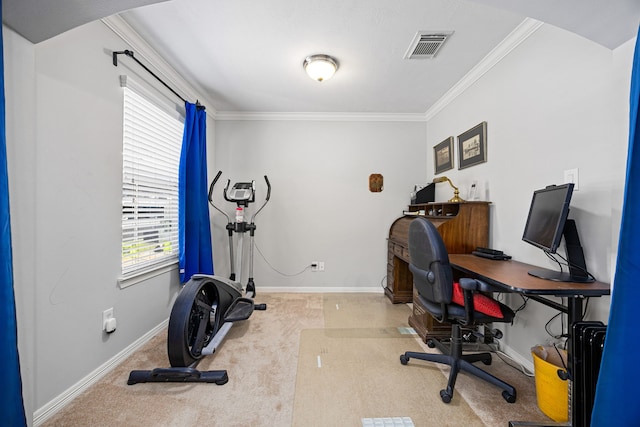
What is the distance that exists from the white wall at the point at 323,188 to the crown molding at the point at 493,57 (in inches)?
29.8

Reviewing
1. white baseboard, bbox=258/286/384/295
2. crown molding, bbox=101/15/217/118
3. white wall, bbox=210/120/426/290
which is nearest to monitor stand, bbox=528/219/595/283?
white wall, bbox=210/120/426/290

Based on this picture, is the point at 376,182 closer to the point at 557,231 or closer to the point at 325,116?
the point at 325,116

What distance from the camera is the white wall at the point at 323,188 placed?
3.72 m

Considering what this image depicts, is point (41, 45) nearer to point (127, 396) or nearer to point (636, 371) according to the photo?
point (127, 396)

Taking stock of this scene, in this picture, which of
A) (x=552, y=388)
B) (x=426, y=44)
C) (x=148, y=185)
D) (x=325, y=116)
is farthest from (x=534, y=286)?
(x=325, y=116)

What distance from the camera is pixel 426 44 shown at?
2.14 meters

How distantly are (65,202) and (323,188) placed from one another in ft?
8.81

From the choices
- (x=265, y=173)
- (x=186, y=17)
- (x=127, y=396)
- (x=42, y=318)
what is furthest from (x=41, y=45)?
(x=265, y=173)

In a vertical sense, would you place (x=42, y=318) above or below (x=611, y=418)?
above

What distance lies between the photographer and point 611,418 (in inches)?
35.9

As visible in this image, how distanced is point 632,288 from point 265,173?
3466 mm

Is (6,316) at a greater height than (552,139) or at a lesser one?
lesser

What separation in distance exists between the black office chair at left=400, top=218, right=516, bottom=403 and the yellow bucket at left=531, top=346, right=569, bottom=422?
140mm

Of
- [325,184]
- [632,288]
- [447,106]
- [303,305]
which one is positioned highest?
[447,106]
